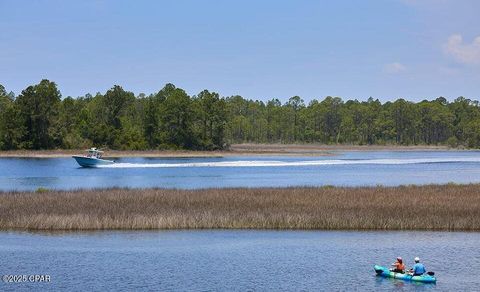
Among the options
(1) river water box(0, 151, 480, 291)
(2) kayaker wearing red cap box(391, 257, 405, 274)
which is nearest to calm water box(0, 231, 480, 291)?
(1) river water box(0, 151, 480, 291)

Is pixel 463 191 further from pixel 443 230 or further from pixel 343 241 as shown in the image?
pixel 343 241

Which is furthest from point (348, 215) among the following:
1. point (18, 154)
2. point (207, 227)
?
point (18, 154)

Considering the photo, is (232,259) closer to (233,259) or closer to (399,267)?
(233,259)

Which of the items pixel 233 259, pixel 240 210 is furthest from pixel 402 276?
pixel 240 210

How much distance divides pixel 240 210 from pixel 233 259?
1113 centimetres

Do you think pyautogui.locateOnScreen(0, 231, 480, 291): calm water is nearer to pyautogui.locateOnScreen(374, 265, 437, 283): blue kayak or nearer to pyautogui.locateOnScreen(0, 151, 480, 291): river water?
pyautogui.locateOnScreen(0, 151, 480, 291): river water

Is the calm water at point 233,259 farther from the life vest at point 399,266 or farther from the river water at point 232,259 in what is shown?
the life vest at point 399,266

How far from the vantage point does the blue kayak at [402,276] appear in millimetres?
31594

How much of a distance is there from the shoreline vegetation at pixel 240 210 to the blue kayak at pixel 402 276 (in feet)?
40.9

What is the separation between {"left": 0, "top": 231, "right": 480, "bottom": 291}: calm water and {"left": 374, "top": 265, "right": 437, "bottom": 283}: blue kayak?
27cm

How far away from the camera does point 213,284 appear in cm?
3125

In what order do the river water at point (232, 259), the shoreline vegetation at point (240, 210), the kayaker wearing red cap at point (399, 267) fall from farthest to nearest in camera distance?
the shoreline vegetation at point (240, 210) → the kayaker wearing red cap at point (399, 267) → the river water at point (232, 259)

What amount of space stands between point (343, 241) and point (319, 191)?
16169 mm

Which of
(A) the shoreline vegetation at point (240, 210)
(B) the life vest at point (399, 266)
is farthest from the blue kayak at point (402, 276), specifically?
(A) the shoreline vegetation at point (240, 210)
